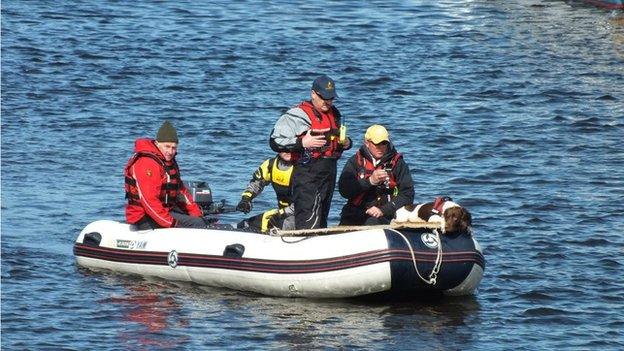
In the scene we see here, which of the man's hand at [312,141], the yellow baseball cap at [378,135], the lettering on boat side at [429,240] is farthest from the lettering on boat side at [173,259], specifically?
the lettering on boat side at [429,240]

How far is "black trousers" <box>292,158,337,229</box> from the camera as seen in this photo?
44.3ft

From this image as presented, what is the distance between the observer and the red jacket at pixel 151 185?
13.9 meters

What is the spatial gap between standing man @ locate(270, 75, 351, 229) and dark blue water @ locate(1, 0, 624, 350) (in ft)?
2.95

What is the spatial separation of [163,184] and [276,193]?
1072mm

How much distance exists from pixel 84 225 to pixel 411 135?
6549 millimetres

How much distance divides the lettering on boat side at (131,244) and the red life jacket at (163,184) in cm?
37

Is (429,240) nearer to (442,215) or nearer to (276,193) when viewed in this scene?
(442,215)

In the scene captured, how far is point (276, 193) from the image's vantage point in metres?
14.2

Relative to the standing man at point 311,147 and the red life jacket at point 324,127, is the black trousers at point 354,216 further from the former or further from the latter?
the red life jacket at point 324,127

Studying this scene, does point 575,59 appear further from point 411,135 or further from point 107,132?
point 107,132

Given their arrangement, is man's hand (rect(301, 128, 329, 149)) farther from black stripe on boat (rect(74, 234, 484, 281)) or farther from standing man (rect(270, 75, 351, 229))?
black stripe on boat (rect(74, 234, 484, 281))

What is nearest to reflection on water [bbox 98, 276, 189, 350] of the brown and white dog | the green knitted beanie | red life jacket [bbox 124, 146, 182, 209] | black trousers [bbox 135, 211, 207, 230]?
black trousers [bbox 135, 211, 207, 230]

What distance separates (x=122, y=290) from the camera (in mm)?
13898

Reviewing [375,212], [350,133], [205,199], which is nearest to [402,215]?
[375,212]
